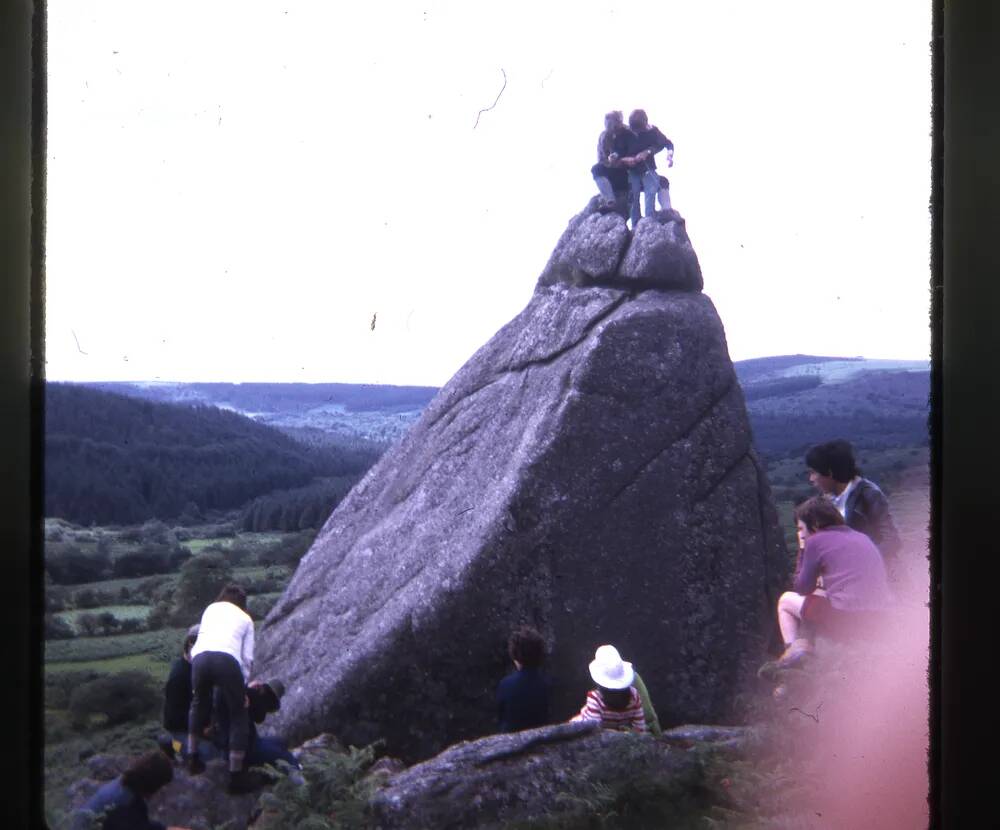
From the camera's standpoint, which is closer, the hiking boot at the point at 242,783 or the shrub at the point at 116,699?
the hiking boot at the point at 242,783

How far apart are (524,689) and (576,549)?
1.17 meters

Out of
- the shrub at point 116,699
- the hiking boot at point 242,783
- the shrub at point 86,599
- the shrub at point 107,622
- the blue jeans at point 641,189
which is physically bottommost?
the hiking boot at point 242,783

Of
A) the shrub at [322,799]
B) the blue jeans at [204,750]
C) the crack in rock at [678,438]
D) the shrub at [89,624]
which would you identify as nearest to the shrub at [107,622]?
the shrub at [89,624]

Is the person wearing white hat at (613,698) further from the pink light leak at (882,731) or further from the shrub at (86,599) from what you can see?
the shrub at (86,599)

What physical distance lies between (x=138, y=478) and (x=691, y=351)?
4946 millimetres

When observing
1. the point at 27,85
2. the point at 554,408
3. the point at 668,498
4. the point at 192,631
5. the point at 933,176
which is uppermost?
the point at 27,85

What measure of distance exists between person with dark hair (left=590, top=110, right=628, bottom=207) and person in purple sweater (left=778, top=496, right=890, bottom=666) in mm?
3955

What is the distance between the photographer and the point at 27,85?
564 centimetres

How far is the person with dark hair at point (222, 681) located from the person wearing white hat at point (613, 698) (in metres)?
2.31

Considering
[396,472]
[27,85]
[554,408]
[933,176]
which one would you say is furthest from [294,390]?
[933,176]

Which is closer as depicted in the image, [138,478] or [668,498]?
[668,498]

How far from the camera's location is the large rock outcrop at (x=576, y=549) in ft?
24.4

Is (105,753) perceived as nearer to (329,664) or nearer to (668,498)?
(329,664)

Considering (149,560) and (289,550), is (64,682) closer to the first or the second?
(149,560)
